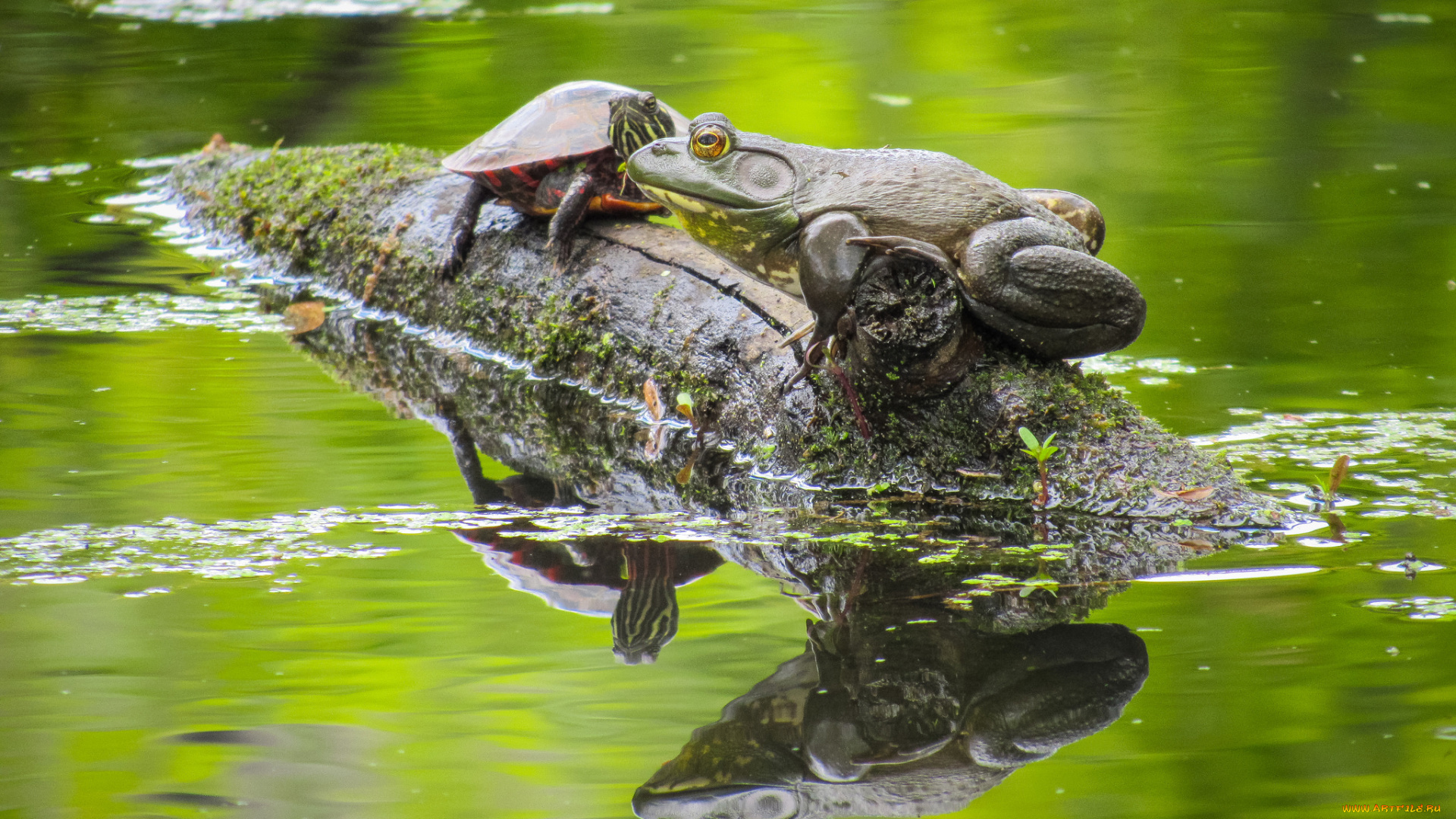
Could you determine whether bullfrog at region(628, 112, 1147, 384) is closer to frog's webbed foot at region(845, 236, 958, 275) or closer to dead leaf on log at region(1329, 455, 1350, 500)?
frog's webbed foot at region(845, 236, 958, 275)

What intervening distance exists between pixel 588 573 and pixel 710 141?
4.24ft

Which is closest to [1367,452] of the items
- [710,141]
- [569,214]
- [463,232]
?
[710,141]

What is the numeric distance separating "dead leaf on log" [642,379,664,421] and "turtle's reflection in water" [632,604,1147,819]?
1.60m

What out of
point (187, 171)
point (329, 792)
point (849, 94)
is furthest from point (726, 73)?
point (329, 792)

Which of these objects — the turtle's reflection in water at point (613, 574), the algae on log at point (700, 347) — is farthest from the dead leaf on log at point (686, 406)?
the turtle's reflection in water at point (613, 574)

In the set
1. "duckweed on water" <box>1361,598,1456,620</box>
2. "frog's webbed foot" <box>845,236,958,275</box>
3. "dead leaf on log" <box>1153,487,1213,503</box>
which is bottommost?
"duckweed on water" <box>1361,598,1456,620</box>

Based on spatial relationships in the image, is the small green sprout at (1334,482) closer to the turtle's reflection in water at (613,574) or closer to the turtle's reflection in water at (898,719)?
the turtle's reflection in water at (898,719)

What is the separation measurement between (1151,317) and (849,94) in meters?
6.33

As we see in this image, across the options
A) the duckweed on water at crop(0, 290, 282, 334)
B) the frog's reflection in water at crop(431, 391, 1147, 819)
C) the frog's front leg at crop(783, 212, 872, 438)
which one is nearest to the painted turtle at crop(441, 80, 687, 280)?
the duckweed on water at crop(0, 290, 282, 334)

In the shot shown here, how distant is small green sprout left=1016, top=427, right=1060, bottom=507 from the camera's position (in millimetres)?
3539

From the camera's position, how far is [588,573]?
11.5ft

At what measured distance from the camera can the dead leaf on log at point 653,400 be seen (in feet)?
15.0

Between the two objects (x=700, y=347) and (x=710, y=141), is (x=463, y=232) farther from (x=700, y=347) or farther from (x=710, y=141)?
(x=710, y=141)

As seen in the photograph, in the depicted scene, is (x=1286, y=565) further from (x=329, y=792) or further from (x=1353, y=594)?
(x=329, y=792)
